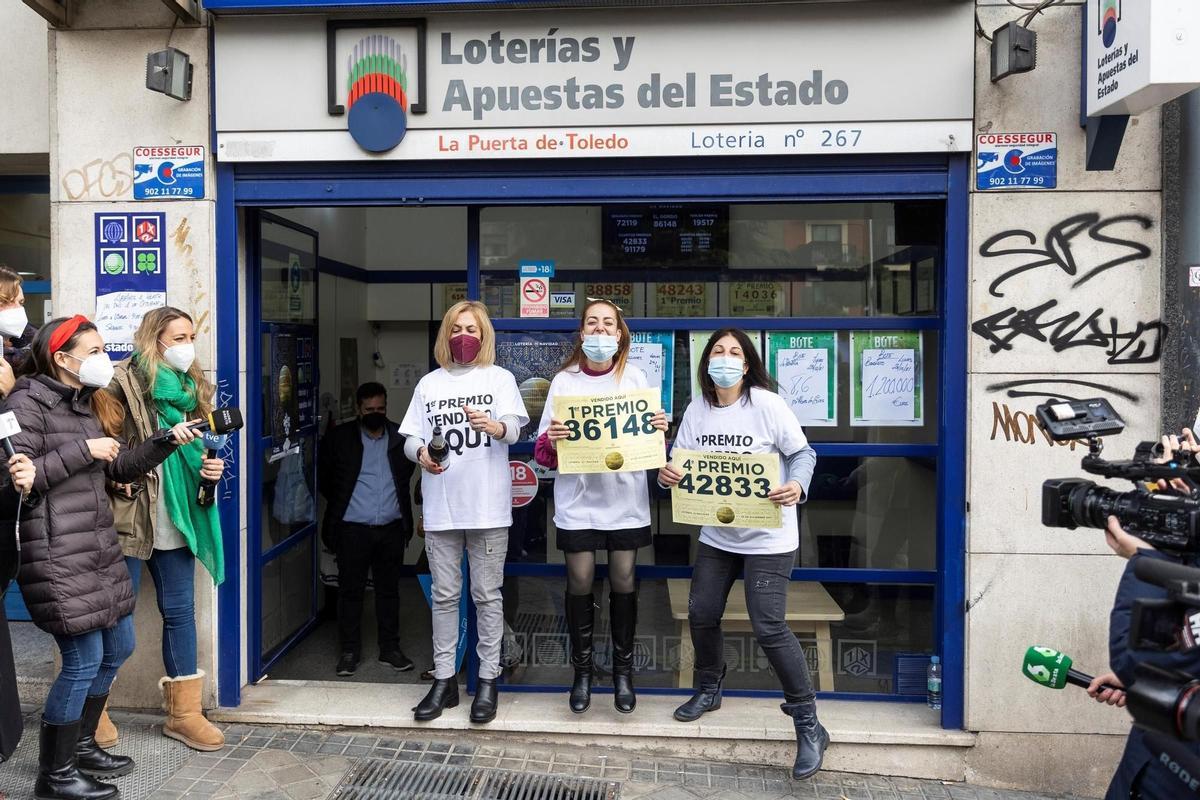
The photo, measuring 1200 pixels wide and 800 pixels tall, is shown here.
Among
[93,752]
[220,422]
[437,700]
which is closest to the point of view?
[220,422]

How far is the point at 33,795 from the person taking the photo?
12.5ft

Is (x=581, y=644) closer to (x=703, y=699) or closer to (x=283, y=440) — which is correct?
(x=703, y=699)

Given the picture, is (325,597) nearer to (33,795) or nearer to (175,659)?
(175,659)

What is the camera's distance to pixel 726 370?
4191 mm

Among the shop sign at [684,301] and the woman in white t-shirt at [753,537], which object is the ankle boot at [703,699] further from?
the shop sign at [684,301]

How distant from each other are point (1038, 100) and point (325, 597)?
5.32 meters

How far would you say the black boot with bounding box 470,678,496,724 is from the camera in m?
4.50

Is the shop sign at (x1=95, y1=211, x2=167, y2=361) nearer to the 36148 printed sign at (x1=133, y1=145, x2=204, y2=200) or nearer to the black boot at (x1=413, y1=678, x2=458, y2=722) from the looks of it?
the 36148 printed sign at (x1=133, y1=145, x2=204, y2=200)

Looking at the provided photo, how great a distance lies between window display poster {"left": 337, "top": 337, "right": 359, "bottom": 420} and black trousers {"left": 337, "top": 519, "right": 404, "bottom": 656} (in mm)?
1397

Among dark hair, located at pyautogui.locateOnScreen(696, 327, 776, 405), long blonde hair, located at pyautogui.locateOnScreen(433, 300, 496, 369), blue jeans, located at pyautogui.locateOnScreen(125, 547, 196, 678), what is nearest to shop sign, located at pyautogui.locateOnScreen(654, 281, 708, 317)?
dark hair, located at pyautogui.locateOnScreen(696, 327, 776, 405)

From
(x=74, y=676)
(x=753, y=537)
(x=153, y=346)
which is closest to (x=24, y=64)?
(x=153, y=346)

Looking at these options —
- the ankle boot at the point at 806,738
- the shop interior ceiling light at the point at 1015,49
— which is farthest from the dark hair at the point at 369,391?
the shop interior ceiling light at the point at 1015,49

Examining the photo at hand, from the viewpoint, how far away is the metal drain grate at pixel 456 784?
4031 mm

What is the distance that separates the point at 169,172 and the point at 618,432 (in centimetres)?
271
